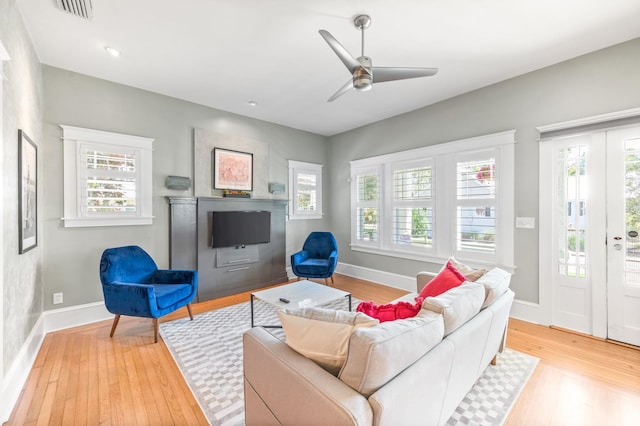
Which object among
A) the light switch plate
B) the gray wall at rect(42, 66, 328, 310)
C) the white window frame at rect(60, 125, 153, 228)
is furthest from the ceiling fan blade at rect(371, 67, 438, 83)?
→ the white window frame at rect(60, 125, 153, 228)

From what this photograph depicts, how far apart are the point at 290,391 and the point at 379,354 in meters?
0.42

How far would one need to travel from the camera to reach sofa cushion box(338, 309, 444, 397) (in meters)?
1.06

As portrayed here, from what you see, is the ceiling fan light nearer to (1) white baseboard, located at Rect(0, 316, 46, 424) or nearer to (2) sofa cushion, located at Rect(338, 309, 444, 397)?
(2) sofa cushion, located at Rect(338, 309, 444, 397)

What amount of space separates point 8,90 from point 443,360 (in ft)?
10.6

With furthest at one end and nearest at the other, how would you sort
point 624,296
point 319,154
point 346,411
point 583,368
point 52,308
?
point 319,154
point 52,308
point 624,296
point 583,368
point 346,411

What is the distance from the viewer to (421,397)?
1206mm

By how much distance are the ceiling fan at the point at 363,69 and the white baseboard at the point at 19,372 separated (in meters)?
3.16

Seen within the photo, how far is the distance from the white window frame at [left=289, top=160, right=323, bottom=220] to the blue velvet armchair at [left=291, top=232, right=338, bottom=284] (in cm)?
54

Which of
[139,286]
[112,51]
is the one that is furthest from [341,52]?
[139,286]

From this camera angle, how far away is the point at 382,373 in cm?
108

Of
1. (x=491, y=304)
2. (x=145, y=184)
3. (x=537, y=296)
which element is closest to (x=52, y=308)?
(x=145, y=184)

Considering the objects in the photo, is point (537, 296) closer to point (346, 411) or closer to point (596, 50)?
point (596, 50)

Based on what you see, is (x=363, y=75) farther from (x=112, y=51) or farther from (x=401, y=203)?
(x=401, y=203)

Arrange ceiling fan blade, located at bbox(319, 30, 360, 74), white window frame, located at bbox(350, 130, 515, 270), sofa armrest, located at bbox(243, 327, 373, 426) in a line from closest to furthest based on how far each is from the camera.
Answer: sofa armrest, located at bbox(243, 327, 373, 426)
ceiling fan blade, located at bbox(319, 30, 360, 74)
white window frame, located at bbox(350, 130, 515, 270)
